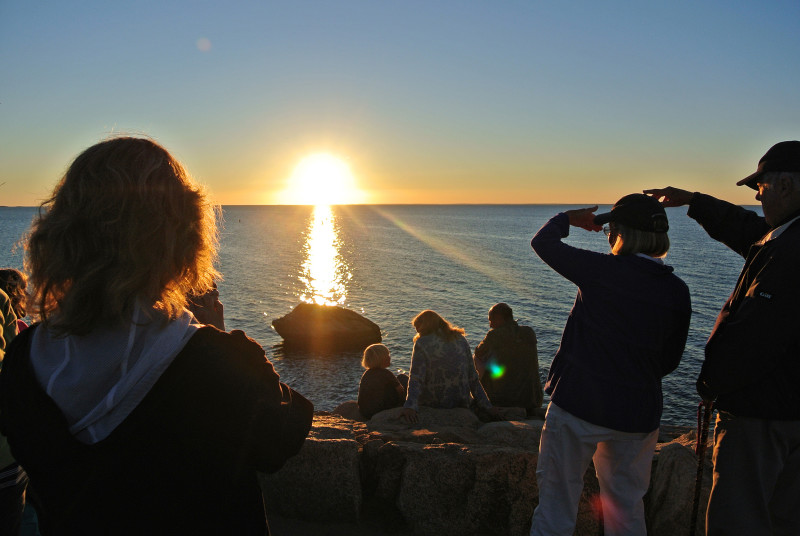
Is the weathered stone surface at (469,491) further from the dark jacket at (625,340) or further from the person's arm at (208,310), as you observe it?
the person's arm at (208,310)

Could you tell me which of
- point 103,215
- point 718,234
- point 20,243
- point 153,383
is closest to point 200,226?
point 103,215

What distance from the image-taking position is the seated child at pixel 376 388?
24.5ft

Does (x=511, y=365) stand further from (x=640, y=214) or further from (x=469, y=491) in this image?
(x=640, y=214)

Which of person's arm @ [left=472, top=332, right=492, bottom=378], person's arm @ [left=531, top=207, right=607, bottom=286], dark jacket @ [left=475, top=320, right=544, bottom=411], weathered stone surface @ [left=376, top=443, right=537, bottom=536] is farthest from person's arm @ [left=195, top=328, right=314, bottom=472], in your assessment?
person's arm @ [left=472, top=332, right=492, bottom=378]

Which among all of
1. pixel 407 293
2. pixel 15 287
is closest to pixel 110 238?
pixel 15 287

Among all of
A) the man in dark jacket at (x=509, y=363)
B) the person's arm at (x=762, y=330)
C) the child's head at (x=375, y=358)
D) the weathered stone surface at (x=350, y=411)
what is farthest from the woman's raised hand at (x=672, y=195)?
the weathered stone surface at (x=350, y=411)

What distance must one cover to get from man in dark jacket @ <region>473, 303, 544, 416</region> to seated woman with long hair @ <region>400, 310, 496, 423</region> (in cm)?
145

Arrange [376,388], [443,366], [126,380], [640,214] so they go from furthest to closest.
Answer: [376,388]
[443,366]
[640,214]
[126,380]

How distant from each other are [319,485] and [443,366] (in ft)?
9.16

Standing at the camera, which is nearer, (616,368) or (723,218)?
(616,368)

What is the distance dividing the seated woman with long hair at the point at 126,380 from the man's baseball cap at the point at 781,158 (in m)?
2.81

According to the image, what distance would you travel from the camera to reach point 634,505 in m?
3.12

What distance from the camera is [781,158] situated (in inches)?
112

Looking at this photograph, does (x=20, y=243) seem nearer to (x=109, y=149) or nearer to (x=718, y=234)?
(x=109, y=149)
